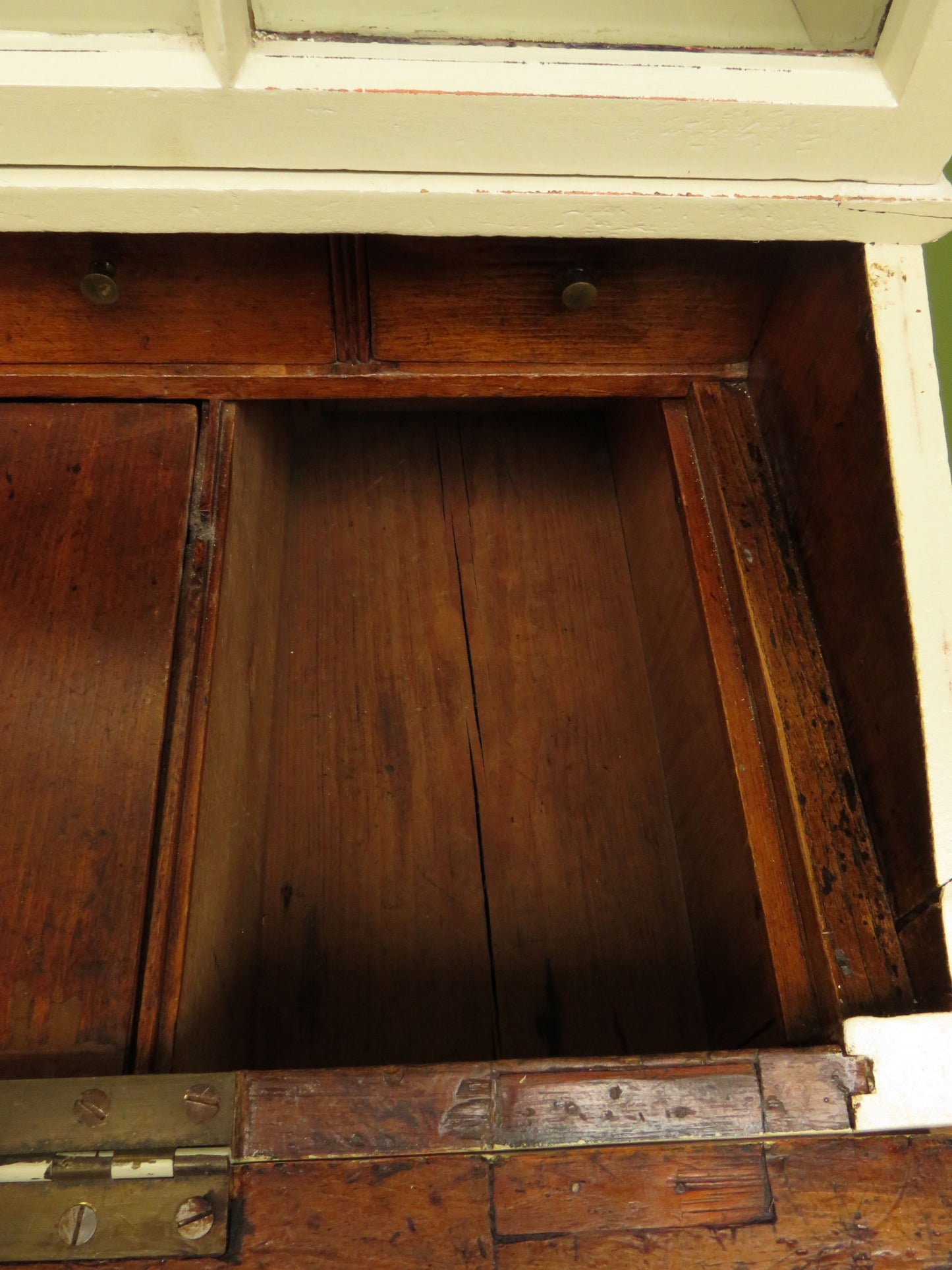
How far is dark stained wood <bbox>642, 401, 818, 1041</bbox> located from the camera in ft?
2.18

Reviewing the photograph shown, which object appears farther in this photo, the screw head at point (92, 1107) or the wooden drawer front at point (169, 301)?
the wooden drawer front at point (169, 301)

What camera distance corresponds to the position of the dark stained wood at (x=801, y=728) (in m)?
0.64

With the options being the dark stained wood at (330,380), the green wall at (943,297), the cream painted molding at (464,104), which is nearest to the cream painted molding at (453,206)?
the cream painted molding at (464,104)

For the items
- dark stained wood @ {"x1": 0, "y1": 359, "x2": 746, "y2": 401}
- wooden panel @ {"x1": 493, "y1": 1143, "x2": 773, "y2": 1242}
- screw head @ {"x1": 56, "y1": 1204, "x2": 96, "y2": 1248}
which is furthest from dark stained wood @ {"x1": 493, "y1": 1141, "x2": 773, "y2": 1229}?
dark stained wood @ {"x1": 0, "y1": 359, "x2": 746, "y2": 401}

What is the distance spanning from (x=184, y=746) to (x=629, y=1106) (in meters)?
0.43

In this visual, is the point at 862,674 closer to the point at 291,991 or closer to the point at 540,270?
the point at 540,270

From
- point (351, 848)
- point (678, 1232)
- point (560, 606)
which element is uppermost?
point (560, 606)

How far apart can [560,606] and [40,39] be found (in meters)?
0.79

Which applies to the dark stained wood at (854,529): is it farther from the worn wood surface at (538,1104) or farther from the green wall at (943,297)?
→ the green wall at (943,297)

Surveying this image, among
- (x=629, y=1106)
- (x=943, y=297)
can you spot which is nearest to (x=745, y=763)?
(x=629, y=1106)

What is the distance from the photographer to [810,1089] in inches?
22.6

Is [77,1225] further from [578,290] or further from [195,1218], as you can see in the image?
[578,290]

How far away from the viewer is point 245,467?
94 centimetres

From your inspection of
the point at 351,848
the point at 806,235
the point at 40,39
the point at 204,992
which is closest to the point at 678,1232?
the point at 204,992
